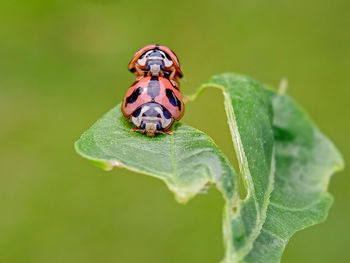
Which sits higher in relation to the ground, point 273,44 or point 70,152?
point 273,44

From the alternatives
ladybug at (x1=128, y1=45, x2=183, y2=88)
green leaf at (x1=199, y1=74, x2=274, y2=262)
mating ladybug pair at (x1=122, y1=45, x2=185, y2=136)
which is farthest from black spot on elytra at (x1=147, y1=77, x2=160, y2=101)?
green leaf at (x1=199, y1=74, x2=274, y2=262)

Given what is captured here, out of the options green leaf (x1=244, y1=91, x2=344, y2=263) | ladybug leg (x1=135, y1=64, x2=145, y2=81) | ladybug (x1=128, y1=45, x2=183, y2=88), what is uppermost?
ladybug (x1=128, y1=45, x2=183, y2=88)

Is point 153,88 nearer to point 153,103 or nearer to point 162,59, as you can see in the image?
point 153,103

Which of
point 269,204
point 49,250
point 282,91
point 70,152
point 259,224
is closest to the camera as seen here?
point 259,224

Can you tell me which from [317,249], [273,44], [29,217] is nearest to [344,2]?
[273,44]

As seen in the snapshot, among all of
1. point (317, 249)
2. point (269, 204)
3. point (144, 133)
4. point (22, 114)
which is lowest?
point (317, 249)

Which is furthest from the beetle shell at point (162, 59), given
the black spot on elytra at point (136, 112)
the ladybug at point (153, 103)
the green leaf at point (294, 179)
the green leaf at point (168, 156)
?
the green leaf at point (294, 179)

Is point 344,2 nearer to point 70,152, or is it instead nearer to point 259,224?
point 70,152

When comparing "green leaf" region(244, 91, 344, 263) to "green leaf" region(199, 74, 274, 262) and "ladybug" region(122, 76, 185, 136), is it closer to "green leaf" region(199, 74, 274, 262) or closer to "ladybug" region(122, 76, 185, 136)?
"green leaf" region(199, 74, 274, 262)
